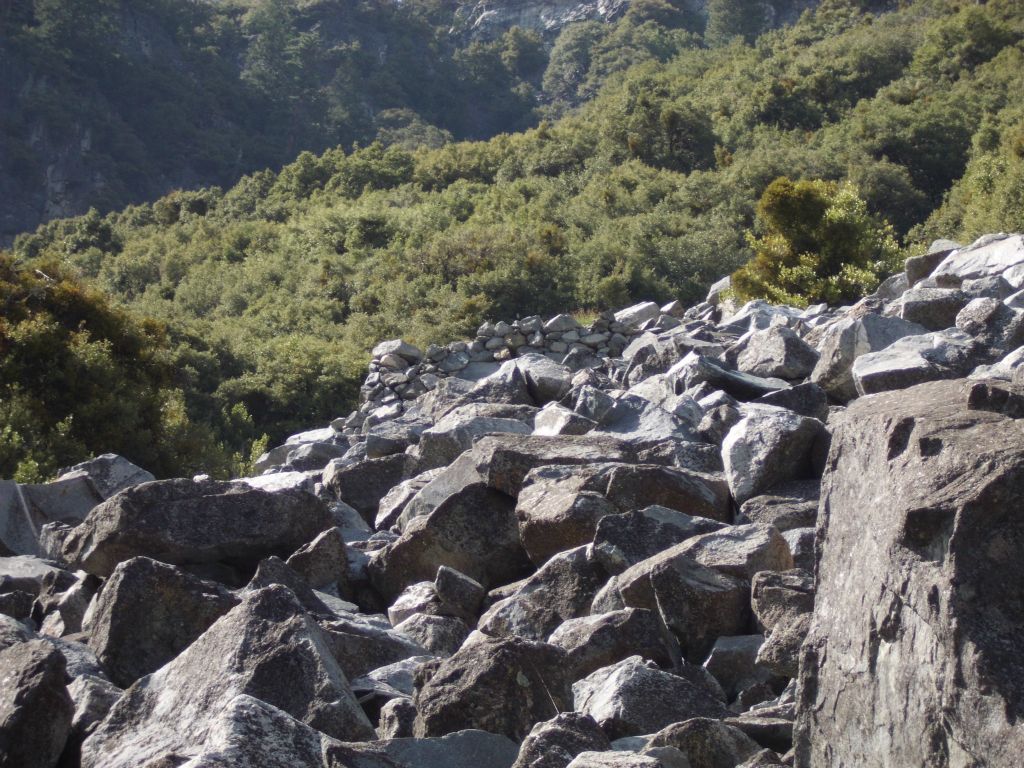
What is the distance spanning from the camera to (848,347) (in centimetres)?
786

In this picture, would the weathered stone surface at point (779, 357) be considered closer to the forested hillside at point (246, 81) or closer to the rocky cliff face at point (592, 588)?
the rocky cliff face at point (592, 588)

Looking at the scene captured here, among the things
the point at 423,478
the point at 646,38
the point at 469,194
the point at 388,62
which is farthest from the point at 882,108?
the point at 388,62

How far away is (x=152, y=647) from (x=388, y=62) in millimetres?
79495

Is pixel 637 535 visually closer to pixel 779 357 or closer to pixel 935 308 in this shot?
pixel 779 357

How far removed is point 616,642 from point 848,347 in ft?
13.8

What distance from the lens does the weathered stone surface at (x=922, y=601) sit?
2598 millimetres

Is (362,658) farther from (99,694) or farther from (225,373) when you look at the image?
(225,373)

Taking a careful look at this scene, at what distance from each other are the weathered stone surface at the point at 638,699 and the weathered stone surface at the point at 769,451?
2.25 meters

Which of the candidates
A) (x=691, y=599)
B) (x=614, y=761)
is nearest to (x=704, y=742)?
(x=614, y=761)

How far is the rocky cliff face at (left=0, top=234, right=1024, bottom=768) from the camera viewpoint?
110 inches

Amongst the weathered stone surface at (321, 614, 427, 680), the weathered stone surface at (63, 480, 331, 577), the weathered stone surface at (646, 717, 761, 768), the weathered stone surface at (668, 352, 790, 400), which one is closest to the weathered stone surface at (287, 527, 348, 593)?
the weathered stone surface at (63, 480, 331, 577)

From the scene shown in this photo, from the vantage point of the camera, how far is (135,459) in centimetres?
1219

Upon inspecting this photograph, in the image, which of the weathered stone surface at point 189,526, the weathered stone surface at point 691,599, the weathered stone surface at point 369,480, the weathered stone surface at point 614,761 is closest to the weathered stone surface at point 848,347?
the weathered stone surface at point 369,480

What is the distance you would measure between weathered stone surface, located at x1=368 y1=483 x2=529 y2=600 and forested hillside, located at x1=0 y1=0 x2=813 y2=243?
54.8 meters
